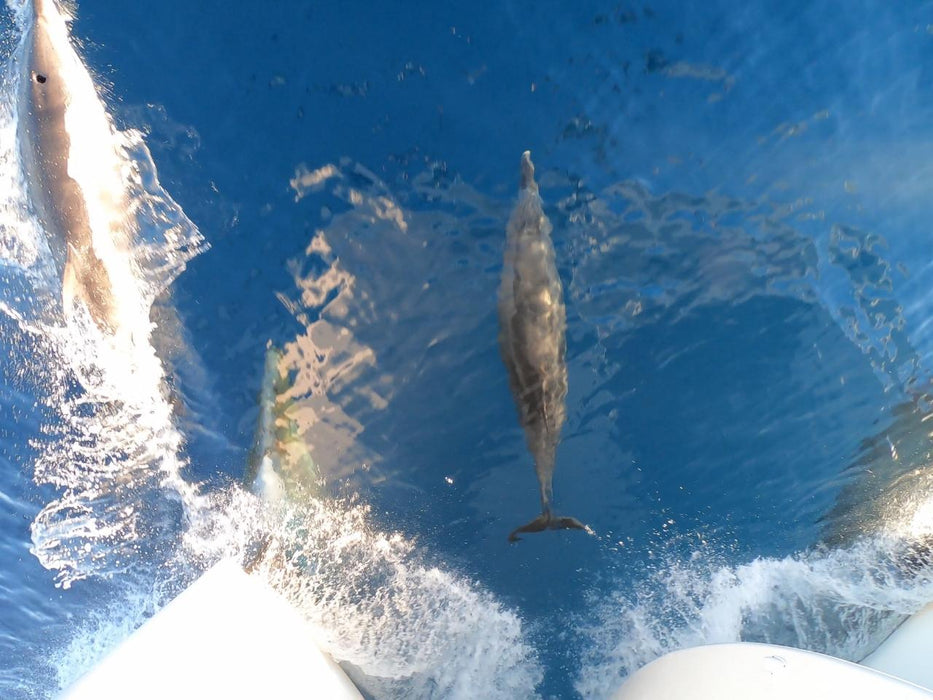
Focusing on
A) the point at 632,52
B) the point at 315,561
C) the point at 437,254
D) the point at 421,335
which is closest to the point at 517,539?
the point at 315,561

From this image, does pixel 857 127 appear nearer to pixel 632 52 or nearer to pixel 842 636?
pixel 632 52

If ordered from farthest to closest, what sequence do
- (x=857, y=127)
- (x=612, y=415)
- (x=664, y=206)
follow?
(x=612, y=415), (x=664, y=206), (x=857, y=127)

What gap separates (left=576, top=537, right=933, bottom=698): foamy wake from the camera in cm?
724

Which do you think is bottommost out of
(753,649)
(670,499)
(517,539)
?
(753,649)

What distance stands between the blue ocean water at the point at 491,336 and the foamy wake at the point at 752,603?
A: 0.04 meters

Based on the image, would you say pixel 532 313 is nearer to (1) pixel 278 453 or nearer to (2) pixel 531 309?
(2) pixel 531 309

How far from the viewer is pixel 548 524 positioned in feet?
20.8

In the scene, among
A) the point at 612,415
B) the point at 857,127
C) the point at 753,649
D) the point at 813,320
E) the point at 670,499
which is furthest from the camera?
the point at 670,499

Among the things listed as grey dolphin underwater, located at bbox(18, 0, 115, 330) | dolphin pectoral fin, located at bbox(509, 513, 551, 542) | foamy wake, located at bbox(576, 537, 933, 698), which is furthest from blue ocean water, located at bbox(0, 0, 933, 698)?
dolphin pectoral fin, located at bbox(509, 513, 551, 542)

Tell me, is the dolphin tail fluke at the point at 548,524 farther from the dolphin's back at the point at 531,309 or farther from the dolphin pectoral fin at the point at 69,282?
the dolphin pectoral fin at the point at 69,282

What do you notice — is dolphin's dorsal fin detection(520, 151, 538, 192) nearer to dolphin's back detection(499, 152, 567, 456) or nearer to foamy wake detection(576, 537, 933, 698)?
dolphin's back detection(499, 152, 567, 456)

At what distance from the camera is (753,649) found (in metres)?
4.06

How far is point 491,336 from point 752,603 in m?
4.96

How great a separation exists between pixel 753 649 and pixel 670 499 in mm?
3010
